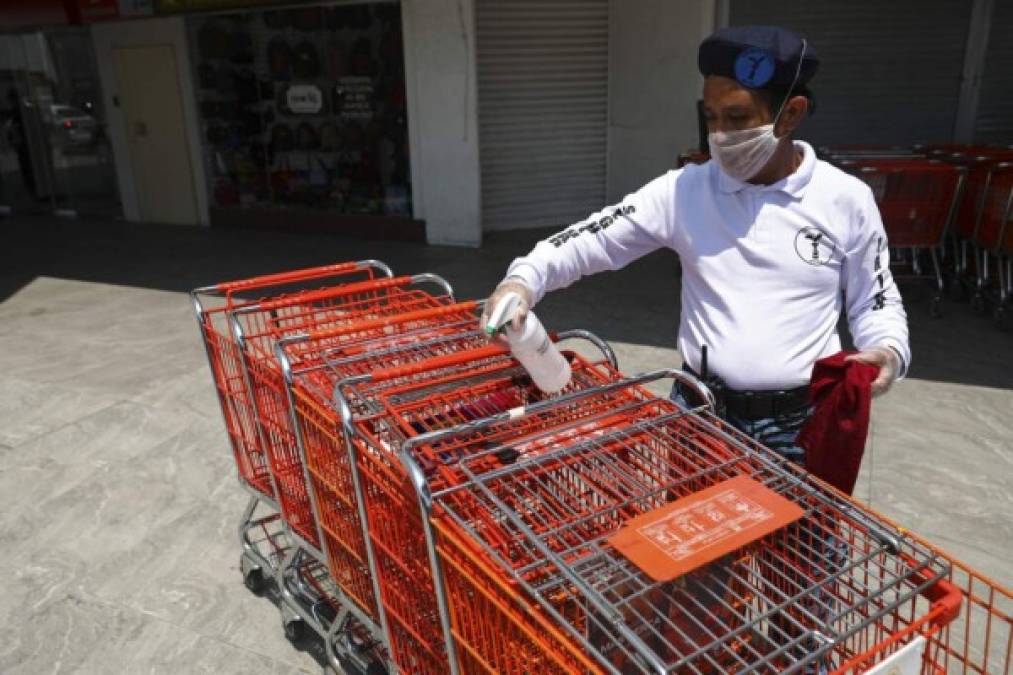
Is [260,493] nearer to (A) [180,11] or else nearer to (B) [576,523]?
(B) [576,523]

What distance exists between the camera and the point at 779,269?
6.89ft

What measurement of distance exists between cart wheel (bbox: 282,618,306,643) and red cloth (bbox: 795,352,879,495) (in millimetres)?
2029

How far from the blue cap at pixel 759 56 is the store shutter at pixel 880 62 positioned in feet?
23.5

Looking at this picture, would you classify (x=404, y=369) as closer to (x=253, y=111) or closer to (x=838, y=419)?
(x=838, y=419)

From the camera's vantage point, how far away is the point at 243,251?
30.9 feet

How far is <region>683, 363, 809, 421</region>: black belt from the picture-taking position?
2.16 m

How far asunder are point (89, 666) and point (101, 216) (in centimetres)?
1050

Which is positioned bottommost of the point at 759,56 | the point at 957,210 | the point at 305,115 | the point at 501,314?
the point at 957,210

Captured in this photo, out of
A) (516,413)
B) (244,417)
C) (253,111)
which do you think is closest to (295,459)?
Result: (244,417)

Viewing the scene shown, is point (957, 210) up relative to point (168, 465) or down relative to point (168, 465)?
up

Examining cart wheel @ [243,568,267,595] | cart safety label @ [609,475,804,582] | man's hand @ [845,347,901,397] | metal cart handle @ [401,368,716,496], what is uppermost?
man's hand @ [845,347,901,397]

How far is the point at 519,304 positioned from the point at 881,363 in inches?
35.0

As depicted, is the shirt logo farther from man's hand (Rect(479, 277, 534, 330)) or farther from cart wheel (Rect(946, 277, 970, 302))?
cart wheel (Rect(946, 277, 970, 302))

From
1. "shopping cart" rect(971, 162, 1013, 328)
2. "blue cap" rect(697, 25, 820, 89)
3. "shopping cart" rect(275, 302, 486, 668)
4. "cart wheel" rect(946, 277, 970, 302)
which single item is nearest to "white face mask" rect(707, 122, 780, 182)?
"blue cap" rect(697, 25, 820, 89)
